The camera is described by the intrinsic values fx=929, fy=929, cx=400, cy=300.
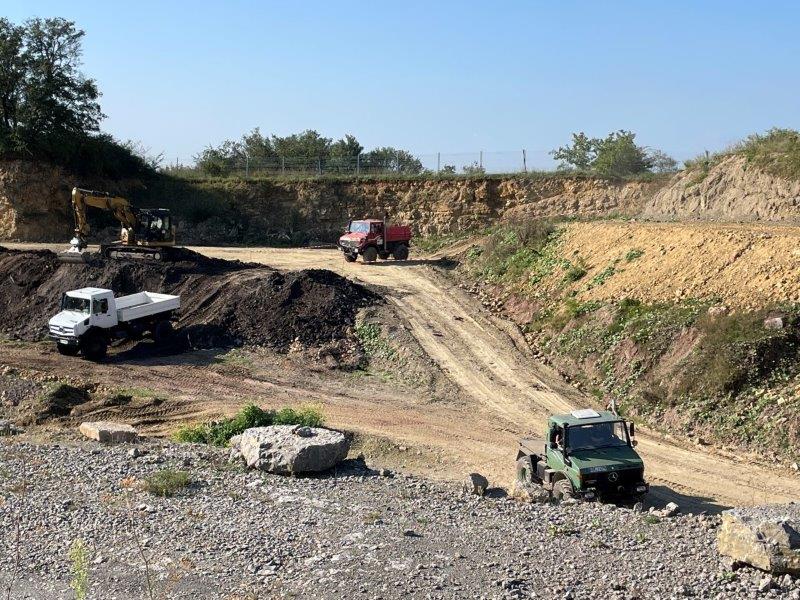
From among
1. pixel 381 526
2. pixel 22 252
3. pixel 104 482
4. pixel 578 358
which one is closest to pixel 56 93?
pixel 22 252

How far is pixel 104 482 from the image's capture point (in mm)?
15625

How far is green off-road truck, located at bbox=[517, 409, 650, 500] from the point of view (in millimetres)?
16016

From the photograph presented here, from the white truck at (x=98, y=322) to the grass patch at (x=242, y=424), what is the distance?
8777 millimetres

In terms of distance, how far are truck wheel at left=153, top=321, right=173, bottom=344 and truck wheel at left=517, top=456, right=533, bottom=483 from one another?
50.3 ft

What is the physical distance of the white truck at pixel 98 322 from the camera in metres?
28.4

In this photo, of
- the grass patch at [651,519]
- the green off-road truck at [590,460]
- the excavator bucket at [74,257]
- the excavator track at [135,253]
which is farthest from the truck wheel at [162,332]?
the grass patch at [651,519]

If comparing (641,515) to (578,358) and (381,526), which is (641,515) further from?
(578,358)

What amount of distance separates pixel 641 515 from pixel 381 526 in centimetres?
413

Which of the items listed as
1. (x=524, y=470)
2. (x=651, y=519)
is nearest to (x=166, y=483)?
(x=524, y=470)

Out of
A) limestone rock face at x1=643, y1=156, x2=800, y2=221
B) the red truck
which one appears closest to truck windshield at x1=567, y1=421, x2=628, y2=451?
limestone rock face at x1=643, y1=156, x2=800, y2=221

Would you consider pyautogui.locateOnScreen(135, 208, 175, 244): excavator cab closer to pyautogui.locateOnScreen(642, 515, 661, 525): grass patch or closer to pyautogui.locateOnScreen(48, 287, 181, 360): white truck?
pyautogui.locateOnScreen(48, 287, 181, 360): white truck

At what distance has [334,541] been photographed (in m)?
12.9

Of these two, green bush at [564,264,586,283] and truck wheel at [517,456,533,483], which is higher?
green bush at [564,264,586,283]

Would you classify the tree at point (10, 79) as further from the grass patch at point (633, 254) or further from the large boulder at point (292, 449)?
the large boulder at point (292, 449)
